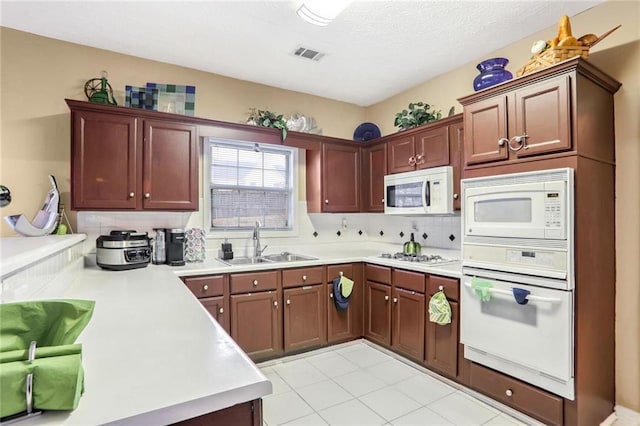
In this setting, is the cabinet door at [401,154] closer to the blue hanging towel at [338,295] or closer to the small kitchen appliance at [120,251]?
the blue hanging towel at [338,295]

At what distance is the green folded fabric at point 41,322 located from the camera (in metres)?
0.73

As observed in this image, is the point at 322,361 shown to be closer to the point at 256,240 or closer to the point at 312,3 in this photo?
the point at 256,240

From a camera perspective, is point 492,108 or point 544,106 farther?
point 492,108

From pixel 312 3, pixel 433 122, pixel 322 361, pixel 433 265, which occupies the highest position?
pixel 312 3

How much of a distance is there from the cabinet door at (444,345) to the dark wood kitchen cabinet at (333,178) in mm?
1622

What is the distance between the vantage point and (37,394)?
25.7 inches

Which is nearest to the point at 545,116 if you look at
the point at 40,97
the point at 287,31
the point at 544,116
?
the point at 544,116

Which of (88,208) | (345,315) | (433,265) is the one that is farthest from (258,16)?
(345,315)

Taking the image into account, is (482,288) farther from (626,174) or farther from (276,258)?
(276,258)

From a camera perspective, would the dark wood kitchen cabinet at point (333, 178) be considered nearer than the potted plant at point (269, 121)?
No

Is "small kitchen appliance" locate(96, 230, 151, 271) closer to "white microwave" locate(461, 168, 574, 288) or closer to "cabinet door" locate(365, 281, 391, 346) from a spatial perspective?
"cabinet door" locate(365, 281, 391, 346)

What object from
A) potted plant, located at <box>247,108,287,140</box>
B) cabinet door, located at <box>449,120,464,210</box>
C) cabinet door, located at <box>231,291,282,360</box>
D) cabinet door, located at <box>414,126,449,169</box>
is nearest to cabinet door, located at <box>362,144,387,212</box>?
cabinet door, located at <box>414,126,449,169</box>

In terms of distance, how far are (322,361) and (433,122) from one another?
2432 millimetres

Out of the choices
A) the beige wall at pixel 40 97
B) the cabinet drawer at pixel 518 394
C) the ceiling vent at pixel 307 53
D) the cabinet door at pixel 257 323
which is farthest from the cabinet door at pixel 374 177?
the beige wall at pixel 40 97
